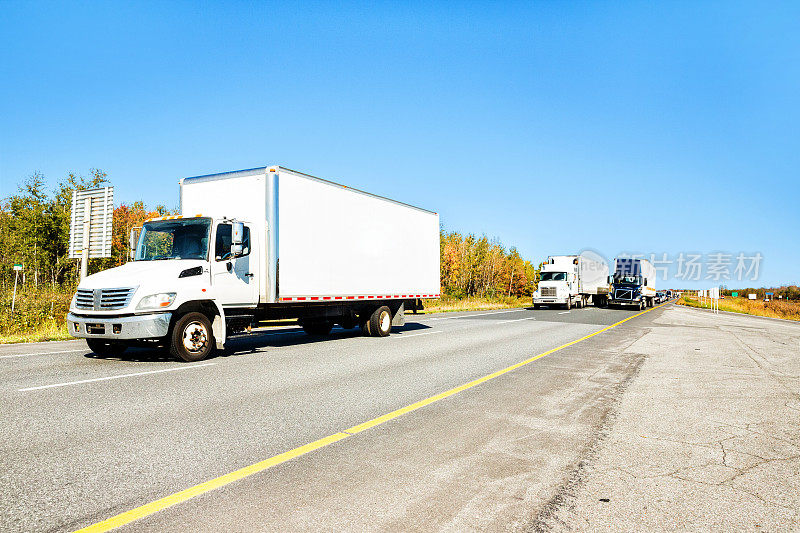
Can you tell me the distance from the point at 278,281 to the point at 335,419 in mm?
6035

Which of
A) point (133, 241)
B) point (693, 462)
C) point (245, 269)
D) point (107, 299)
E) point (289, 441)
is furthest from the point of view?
point (245, 269)

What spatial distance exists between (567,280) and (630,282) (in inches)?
338

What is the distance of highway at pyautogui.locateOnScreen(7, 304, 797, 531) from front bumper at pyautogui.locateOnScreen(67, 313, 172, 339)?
1.74 ft

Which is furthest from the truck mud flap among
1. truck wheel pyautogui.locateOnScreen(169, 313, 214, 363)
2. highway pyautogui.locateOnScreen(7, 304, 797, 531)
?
truck wheel pyautogui.locateOnScreen(169, 313, 214, 363)

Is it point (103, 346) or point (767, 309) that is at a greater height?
point (103, 346)

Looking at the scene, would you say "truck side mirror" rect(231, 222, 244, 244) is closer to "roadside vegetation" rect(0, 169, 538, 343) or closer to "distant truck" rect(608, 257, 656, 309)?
"roadside vegetation" rect(0, 169, 538, 343)

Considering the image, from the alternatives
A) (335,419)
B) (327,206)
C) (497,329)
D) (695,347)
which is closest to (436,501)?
(335,419)

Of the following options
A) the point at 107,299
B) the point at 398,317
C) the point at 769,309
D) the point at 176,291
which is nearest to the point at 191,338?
the point at 176,291

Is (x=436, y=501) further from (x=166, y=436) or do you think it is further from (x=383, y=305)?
(x=383, y=305)

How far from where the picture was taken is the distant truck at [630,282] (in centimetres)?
4163

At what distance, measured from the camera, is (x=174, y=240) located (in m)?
10.6

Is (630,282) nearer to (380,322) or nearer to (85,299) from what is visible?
(380,322)

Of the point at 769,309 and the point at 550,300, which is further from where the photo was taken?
the point at 769,309

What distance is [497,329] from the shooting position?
18.2m
